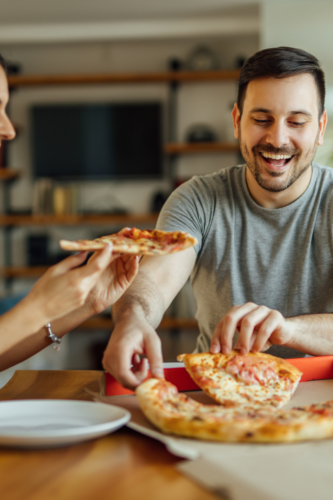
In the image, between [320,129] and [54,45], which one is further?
[54,45]

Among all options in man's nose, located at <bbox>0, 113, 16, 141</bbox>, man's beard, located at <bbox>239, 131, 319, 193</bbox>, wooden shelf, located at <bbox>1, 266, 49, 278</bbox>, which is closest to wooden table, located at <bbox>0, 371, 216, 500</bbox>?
man's nose, located at <bbox>0, 113, 16, 141</bbox>

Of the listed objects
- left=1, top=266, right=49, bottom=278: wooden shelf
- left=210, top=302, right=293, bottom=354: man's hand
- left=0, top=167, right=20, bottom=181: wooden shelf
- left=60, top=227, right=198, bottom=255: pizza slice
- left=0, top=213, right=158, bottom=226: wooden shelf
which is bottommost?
left=1, top=266, right=49, bottom=278: wooden shelf

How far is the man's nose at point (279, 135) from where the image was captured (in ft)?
4.88

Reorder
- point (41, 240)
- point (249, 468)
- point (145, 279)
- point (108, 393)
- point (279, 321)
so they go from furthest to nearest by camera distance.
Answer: point (41, 240)
point (145, 279)
point (279, 321)
point (108, 393)
point (249, 468)

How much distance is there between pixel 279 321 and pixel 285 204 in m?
0.64

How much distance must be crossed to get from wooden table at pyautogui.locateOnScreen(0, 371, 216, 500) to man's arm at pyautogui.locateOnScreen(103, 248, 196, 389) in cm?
16

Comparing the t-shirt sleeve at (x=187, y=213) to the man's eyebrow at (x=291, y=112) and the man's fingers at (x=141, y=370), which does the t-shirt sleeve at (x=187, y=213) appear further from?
the man's fingers at (x=141, y=370)

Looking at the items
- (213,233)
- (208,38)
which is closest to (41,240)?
(208,38)

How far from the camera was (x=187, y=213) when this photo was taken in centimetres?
158

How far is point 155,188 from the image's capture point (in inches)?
186

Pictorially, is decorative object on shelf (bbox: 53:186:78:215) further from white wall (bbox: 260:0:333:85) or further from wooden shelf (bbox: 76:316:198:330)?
white wall (bbox: 260:0:333:85)

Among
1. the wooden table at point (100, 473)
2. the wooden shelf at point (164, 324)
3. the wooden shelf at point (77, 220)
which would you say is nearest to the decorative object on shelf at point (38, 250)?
the wooden shelf at point (77, 220)

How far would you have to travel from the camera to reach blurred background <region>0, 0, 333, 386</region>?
14.7ft

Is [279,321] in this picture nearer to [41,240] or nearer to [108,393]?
[108,393]
